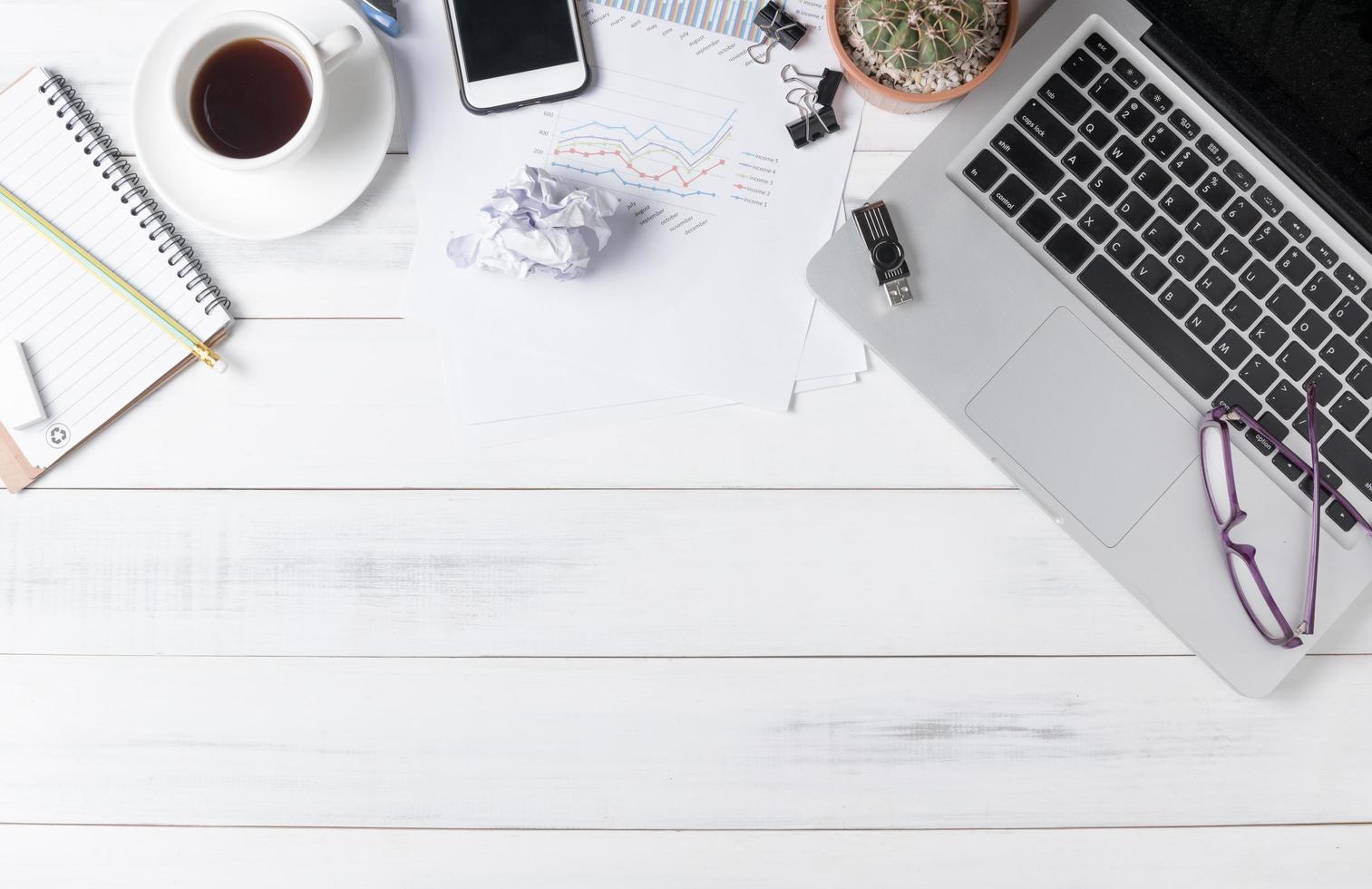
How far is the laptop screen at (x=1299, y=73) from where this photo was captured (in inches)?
23.9

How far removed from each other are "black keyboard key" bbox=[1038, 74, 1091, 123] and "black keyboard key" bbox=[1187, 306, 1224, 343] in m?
0.17

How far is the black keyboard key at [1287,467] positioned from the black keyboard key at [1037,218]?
23 centimetres

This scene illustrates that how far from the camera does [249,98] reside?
649 millimetres

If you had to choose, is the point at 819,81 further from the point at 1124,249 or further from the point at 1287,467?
the point at 1287,467

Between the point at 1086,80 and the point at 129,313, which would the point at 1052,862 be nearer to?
the point at 1086,80

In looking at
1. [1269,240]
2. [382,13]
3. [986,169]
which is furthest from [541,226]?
[1269,240]

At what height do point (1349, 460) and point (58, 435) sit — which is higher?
point (1349, 460)

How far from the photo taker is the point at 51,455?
2.29 feet

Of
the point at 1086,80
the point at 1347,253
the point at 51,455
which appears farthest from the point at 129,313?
the point at 1347,253

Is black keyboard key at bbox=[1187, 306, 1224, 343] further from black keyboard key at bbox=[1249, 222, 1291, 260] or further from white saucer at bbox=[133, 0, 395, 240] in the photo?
white saucer at bbox=[133, 0, 395, 240]

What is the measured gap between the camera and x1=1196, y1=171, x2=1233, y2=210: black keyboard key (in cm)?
67

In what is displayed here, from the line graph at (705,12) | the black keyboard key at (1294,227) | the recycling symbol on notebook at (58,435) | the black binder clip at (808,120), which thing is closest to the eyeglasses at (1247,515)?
the black keyboard key at (1294,227)

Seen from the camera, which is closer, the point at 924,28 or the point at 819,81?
the point at 924,28

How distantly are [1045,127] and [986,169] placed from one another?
53mm
